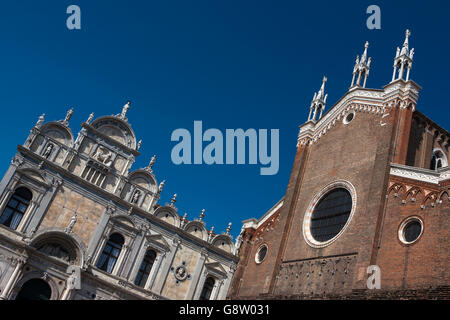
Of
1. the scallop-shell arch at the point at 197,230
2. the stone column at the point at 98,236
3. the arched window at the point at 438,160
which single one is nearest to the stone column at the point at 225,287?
the scallop-shell arch at the point at 197,230

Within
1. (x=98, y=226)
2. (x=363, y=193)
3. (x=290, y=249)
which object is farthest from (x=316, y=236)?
(x=98, y=226)

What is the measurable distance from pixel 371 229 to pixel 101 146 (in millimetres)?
17183

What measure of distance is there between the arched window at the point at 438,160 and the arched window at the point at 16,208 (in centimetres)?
2291

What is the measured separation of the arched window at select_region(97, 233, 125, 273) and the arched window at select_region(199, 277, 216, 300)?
6410 millimetres

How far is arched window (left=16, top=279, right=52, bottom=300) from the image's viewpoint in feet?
73.3

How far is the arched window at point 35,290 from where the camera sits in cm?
2233

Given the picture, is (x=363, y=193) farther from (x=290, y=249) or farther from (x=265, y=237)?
(x=265, y=237)

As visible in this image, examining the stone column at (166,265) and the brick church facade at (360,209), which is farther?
the stone column at (166,265)

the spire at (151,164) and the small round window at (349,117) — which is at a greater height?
the small round window at (349,117)

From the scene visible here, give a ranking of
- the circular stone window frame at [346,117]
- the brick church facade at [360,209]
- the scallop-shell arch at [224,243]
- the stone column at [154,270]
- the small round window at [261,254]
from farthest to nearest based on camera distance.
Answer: the scallop-shell arch at [224,243]
the small round window at [261,254]
the stone column at [154,270]
the circular stone window frame at [346,117]
the brick church facade at [360,209]

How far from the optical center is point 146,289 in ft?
83.5

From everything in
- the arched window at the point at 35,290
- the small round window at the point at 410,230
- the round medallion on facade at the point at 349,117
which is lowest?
the arched window at the point at 35,290

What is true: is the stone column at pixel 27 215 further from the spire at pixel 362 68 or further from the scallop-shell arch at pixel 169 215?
the spire at pixel 362 68

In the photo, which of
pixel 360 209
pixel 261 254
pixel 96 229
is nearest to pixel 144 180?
pixel 96 229
